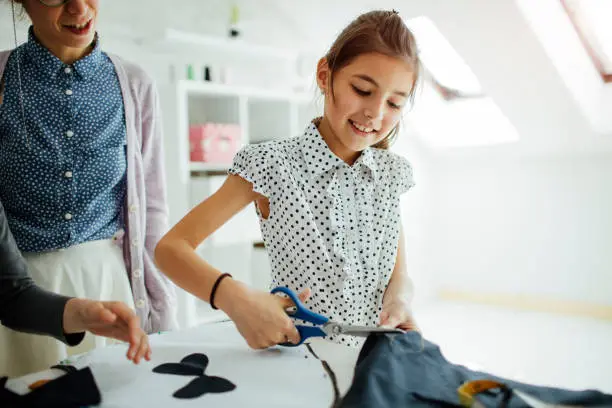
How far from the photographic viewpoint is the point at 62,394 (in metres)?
0.62

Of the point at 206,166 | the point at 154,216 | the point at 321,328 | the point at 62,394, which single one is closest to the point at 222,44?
the point at 206,166

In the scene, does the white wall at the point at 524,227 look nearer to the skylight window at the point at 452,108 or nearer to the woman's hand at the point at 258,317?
the skylight window at the point at 452,108

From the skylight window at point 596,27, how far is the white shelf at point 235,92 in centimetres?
143

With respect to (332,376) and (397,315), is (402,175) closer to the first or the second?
(397,315)

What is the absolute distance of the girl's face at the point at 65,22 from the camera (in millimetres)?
1047

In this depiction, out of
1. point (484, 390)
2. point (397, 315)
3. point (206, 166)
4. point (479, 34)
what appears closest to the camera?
point (484, 390)

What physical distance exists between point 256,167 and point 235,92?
1.78 m

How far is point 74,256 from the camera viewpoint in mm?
1159

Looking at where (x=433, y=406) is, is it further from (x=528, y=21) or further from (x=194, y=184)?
(x=528, y=21)

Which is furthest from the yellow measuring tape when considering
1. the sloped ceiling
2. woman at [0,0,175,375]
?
the sloped ceiling

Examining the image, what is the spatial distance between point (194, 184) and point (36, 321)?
1741 mm

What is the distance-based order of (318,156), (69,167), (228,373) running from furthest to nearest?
(69,167)
(318,156)
(228,373)

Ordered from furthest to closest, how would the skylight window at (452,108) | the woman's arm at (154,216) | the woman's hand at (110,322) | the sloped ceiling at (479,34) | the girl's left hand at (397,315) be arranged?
1. the skylight window at (452,108)
2. the sloped ceiling at (479,34)
3. the woman's arm at (154,216)
4. the girl's left hand at (397,315)
5. the woman's hand at (110,322)

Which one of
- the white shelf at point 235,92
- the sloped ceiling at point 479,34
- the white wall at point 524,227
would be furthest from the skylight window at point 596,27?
the white shelf at point 235,92
